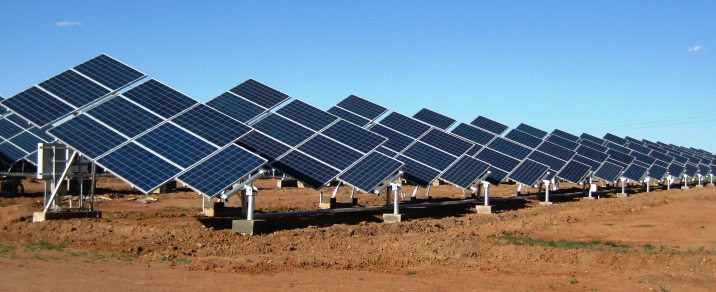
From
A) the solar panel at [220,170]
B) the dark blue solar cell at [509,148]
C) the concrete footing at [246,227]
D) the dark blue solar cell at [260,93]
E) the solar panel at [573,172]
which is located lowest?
the concrete footing at [246,227]

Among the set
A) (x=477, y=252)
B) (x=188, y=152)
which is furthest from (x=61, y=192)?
(x=477, y=252)

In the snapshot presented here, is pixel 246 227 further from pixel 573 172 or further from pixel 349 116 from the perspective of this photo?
pixel 573 172

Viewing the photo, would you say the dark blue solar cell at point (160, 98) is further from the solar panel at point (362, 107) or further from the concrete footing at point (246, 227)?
the solar panel at point (362, 107)

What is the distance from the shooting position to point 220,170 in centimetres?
1761

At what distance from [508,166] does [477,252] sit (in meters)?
18.6

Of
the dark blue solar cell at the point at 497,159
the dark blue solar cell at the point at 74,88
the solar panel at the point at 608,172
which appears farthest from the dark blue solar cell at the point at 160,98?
the solar panel at the point at 608,172

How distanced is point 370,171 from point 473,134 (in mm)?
20558

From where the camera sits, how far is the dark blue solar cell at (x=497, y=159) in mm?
34072

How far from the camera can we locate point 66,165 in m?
18.6

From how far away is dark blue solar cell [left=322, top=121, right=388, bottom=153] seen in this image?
995 inches

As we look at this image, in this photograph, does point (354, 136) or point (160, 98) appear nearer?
point (160, 98)

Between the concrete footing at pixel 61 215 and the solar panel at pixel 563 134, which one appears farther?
the solar panel at pixel 563 134

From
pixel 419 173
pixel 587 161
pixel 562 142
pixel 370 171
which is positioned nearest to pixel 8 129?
pixel 419 173

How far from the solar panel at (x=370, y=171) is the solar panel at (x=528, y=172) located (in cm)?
1101
